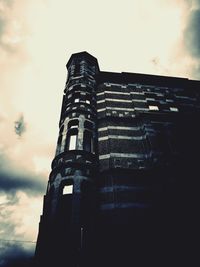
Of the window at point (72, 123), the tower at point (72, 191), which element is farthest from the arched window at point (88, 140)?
the window at point (72, 123)

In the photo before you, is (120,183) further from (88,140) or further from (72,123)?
(72,123)

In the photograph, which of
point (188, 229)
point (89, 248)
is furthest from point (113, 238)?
point (188, 229)

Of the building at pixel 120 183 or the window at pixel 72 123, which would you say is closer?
the building at pixel 120 183

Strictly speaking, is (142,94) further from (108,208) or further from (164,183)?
(108,208)

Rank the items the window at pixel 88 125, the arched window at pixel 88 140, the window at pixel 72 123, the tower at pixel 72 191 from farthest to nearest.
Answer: the window at pixel 72 123 → the window at pixel 88 125 → the arched window at pixel 88 140 → the tower at pixel 72 191

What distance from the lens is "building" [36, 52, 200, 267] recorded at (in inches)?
378

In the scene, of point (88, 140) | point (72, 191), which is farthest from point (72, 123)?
point (72, 191)

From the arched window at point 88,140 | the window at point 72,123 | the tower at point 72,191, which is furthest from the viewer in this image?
the window at point 72,123

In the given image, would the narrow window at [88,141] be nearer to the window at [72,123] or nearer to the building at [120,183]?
the building at [120,183]

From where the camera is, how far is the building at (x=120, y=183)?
378 inches

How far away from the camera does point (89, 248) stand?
9.52m

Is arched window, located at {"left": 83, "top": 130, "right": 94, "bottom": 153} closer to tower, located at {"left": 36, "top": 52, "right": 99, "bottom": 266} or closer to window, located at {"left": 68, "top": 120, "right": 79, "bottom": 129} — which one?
tower, located at {"left": 36, "top": 52, "right": 99, "bottom": 266}

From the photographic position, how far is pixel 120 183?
12031 mm

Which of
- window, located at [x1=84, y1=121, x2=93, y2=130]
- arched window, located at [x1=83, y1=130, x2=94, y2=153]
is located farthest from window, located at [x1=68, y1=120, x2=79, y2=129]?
arched window, located at [x1=83, y1=130, x2=94, y2=153]
